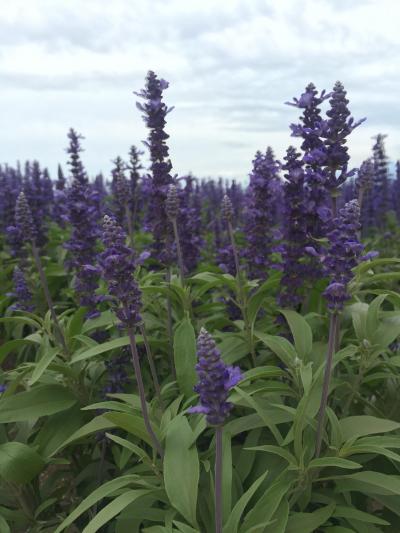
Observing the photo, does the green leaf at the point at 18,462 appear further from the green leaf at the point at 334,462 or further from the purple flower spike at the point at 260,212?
the purple flower spike at the point at 260,212

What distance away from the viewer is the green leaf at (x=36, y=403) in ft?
12.6

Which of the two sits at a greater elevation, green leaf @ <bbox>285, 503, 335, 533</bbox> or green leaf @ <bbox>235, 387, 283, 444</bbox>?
green leaf @ <bbox>235, 387, 283, 444</bbox>

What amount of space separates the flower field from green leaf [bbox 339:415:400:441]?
15 millimetres

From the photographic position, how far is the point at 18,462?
3604 millimetres

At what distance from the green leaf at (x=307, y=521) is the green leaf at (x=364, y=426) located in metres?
0.48

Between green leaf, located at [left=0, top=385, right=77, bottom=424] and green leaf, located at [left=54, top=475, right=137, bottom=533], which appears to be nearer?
green leaf, located at [left=54, top=475, right=137, bottom=533]

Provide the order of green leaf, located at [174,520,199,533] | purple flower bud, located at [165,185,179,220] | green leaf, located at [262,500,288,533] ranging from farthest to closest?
purple flower bud, located at [165,185,179,220] < green leaf, located at [262,500,288,533] < green leaf, located at [174,520,199,533]

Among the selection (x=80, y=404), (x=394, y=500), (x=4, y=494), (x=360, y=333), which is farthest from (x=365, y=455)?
(x=4, y=494)

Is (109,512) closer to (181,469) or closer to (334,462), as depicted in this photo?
(181,469)

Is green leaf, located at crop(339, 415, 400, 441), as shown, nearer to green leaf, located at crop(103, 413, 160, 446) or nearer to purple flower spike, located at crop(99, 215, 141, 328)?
green leaf, located at crop(103, 413, 160, 446)

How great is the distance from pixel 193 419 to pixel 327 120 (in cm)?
244

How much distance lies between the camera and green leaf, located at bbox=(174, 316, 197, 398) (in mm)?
3826

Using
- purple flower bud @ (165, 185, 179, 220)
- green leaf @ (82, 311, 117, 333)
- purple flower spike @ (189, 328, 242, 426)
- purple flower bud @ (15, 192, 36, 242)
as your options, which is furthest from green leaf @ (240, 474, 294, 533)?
purple flower bud @ (15, 192, 36, 242)

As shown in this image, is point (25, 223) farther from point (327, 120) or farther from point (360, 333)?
point (360, 333)
